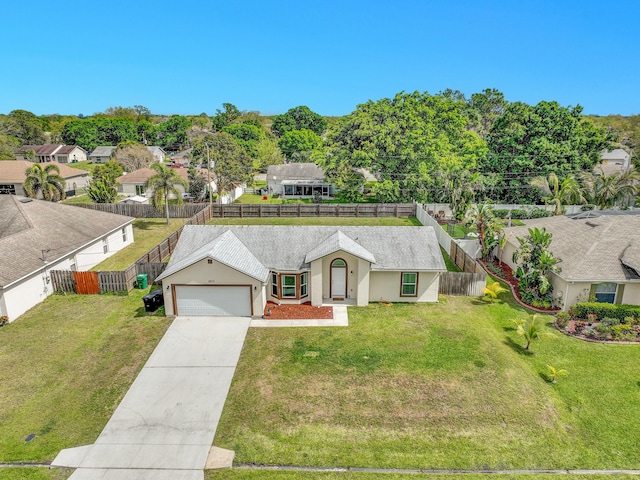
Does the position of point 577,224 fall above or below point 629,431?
above

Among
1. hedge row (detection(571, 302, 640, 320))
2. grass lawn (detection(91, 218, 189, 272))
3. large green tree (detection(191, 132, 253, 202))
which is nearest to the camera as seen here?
hedge row (detection(571, 302, 640, 320))

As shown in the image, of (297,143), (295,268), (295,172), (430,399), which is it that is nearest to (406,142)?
(295,172)

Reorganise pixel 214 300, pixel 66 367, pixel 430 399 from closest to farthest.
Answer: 1. pixel 430 399
2. pixel 66 367
3. pixel 214 300

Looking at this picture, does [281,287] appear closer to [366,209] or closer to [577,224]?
[577,224]

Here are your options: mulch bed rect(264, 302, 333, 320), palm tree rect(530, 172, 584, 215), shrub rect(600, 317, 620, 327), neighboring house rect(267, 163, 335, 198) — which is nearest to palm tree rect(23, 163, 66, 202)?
neighboring house rect(267, 163, 335, 198)

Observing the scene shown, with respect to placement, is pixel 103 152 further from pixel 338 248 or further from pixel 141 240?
pixel 338 248

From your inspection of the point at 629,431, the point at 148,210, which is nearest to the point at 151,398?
the point at 629,431

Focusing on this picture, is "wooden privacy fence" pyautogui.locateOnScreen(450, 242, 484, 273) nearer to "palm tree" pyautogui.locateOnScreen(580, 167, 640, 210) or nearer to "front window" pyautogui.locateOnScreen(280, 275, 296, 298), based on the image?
"front window" pyautogui.locateOnScreen(280, 275, 296, 298)
